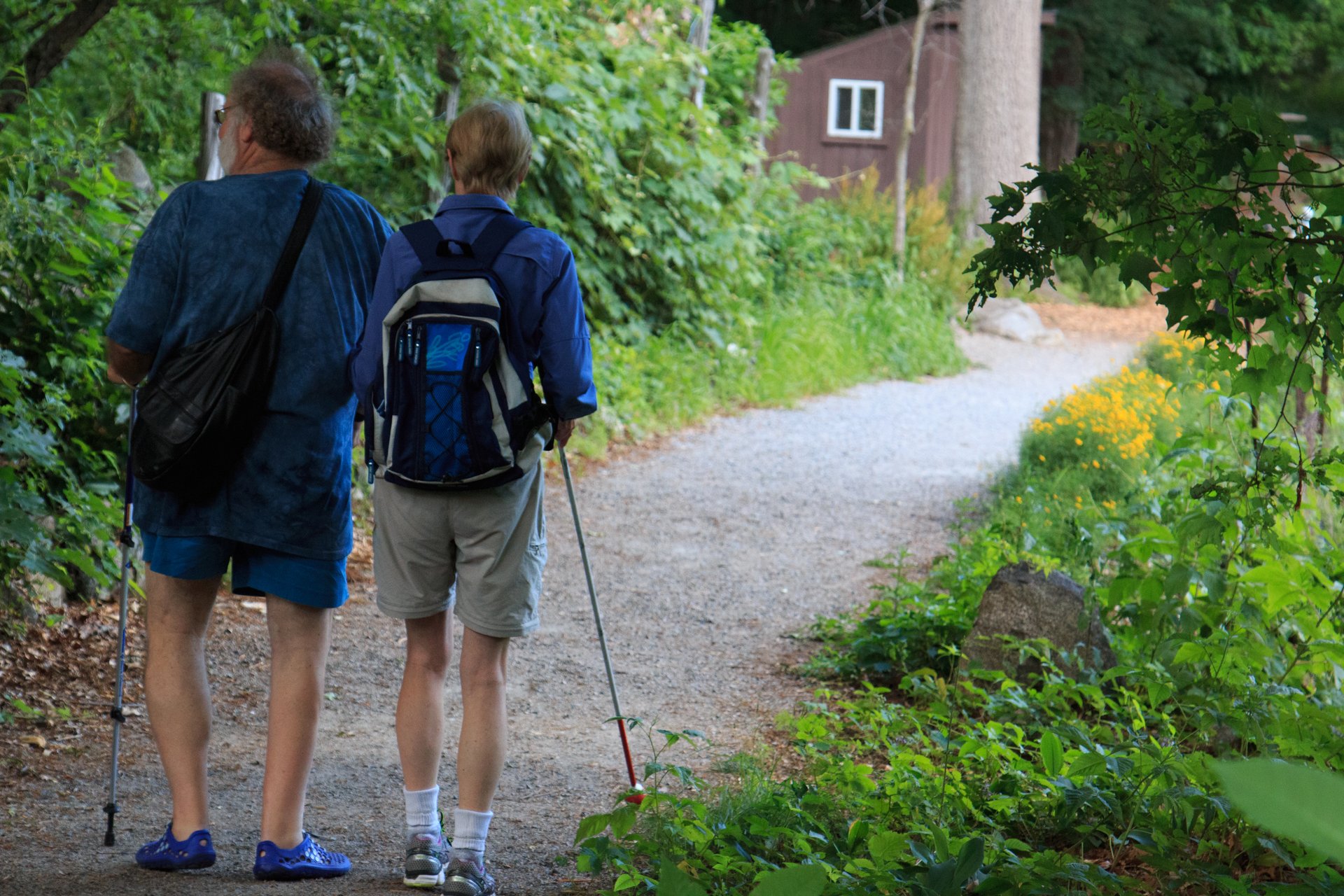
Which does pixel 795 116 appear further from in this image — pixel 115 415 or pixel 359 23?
pixel 115 415

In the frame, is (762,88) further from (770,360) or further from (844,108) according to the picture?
(844,108)

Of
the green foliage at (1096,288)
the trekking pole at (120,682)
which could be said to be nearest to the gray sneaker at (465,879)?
the trekking pole at (120,682)

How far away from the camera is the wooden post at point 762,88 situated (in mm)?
13859

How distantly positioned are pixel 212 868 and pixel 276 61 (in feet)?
6.11

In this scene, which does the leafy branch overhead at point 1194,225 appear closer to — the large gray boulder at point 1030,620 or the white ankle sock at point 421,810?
the white ankle sock at point 421,810

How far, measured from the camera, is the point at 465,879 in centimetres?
281

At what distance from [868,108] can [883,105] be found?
307mm

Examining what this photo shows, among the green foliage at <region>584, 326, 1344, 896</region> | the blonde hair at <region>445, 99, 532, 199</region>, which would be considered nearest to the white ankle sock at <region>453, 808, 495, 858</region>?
the green foliage at <region>584, 326, 1344, 896</region>

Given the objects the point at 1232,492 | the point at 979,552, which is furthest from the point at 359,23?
the point at 1232,492

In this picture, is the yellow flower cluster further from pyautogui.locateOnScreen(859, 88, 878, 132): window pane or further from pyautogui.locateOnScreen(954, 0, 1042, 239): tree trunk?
pyautogui.locateOnScreen(859, 88, 878, 132): window pane

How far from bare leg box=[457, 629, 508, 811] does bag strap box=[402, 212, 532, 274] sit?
32.2 inches

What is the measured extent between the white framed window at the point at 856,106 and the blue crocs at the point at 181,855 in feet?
75.0

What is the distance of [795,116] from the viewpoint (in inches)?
971

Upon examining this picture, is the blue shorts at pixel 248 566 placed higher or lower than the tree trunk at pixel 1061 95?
lower
